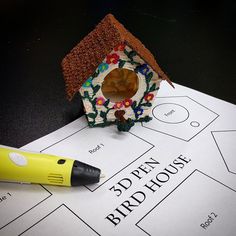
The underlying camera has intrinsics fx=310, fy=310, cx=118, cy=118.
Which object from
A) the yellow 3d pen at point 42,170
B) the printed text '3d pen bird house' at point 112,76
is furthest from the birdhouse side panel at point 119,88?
the yellow 3d pen at point 42,170

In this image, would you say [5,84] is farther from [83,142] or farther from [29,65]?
[83,142]

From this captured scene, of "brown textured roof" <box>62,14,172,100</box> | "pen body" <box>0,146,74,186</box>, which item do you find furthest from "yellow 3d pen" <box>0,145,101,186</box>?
"brown textured roof" <box>62,14,172,100</box>

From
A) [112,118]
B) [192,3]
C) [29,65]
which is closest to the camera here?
[112,118]

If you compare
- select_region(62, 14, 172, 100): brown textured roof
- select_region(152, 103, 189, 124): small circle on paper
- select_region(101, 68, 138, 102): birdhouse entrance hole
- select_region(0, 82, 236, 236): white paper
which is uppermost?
select_region(62, 14, 172, 100): brown textured roof

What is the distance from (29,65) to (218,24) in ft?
1.79

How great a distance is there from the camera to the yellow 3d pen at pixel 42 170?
1.41 feet

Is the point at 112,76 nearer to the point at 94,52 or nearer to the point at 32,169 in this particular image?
the point at 94,52

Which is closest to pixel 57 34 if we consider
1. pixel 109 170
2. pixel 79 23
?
pixel 79 23

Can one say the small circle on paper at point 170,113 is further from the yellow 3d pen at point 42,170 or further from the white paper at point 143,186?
the yellow 3d pen at point 42,170

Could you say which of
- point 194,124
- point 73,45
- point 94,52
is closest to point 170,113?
point 194,124

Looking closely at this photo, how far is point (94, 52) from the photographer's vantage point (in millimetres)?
508

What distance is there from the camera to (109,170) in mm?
475

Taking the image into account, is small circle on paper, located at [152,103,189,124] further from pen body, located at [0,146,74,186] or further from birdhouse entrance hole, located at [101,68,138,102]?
pen body, located at [0,146,74,186]

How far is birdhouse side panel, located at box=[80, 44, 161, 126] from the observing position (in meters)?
0.51
